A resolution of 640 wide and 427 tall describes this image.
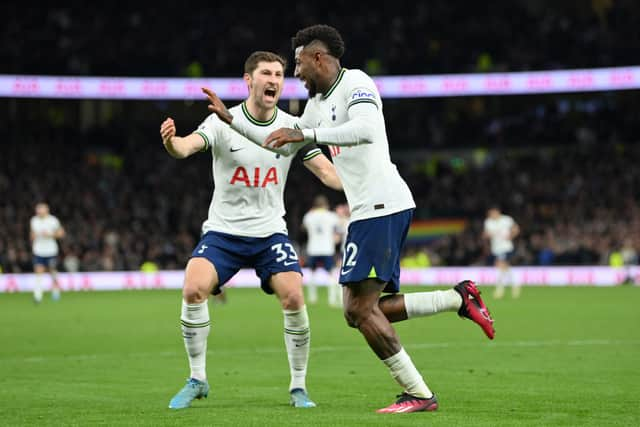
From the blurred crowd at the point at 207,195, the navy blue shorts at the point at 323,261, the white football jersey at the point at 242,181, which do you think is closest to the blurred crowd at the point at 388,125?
the blurred crowd at the point at 207,195

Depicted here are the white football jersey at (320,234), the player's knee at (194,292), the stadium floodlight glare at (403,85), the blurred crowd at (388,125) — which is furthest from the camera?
the blurred crowd at (388,125)

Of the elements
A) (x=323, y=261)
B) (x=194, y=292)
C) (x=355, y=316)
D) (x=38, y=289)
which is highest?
(x=194, y=292)

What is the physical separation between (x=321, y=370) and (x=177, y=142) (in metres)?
4.02

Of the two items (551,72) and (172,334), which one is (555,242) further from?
(172,334)

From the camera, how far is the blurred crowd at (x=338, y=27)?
129 ft

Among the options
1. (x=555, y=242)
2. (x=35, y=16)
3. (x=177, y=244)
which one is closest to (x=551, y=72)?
(x=555, y=242)

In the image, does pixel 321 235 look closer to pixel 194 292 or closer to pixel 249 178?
pixel 249 178

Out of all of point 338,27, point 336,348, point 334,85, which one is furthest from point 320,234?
point 338,27

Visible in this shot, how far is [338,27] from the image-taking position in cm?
4178

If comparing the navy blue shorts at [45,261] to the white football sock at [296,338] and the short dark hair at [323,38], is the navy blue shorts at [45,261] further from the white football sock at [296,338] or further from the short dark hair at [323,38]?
the short dark hair at [323,38]

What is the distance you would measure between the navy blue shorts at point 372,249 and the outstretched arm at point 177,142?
4.40ft

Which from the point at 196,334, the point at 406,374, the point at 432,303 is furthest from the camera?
the point at 196,334

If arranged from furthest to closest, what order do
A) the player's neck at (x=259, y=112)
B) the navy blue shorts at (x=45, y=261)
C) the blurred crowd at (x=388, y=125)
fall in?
the blurred crowd at (x=388, y=125)
the navy blue shorts at (x=45, y=261)
the player's neck at (x=259, y=112)

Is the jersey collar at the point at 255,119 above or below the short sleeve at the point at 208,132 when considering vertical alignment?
above
